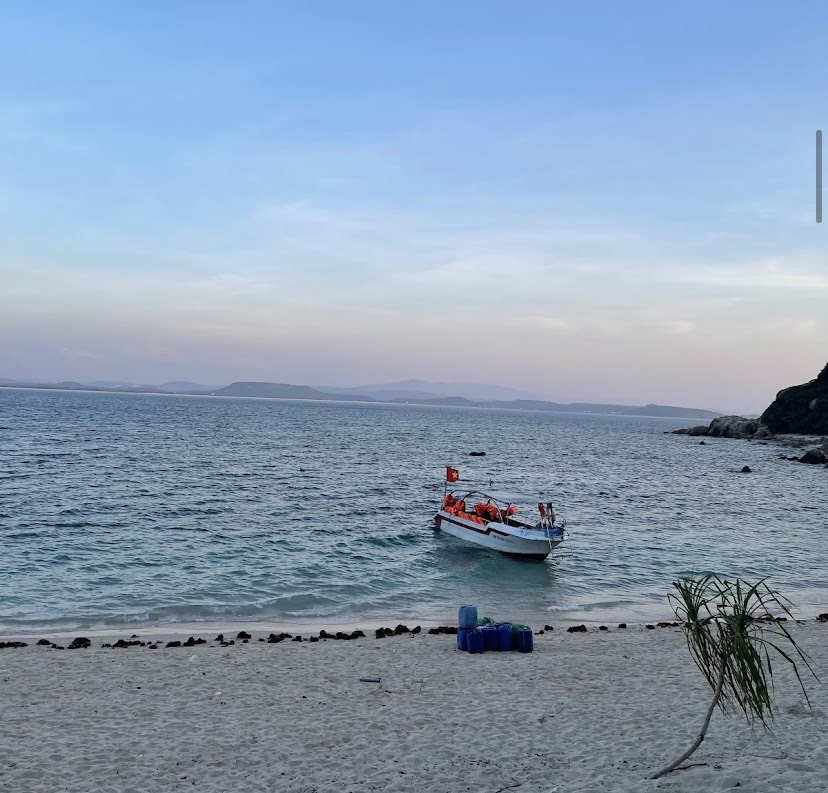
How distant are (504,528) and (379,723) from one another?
60.0ft

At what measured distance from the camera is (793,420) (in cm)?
11950

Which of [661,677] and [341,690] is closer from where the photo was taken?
[341,690]

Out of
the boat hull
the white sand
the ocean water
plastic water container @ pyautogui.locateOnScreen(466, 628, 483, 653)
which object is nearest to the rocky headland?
the ocean water

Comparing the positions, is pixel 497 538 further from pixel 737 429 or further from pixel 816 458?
pixel 737 429

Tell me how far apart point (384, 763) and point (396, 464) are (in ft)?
179

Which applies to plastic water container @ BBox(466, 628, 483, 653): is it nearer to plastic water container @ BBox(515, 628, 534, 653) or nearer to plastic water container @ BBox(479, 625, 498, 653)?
plastic water container @ BBox(479, 625, 498, 653)

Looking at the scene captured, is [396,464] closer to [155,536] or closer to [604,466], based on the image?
[604,466]

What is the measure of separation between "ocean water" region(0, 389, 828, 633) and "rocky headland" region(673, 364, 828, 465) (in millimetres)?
58887

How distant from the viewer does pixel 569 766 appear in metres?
9.07

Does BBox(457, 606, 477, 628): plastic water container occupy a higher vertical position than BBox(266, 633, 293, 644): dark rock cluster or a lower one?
higher

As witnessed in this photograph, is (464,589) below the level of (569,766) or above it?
below

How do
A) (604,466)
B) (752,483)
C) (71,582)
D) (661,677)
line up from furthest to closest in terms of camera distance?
(604,466), (752,483), (71,582), (661,677)

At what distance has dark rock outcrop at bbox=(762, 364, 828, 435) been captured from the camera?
114688 mm

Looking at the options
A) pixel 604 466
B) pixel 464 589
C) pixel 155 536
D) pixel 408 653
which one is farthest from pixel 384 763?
pixel 604 466
